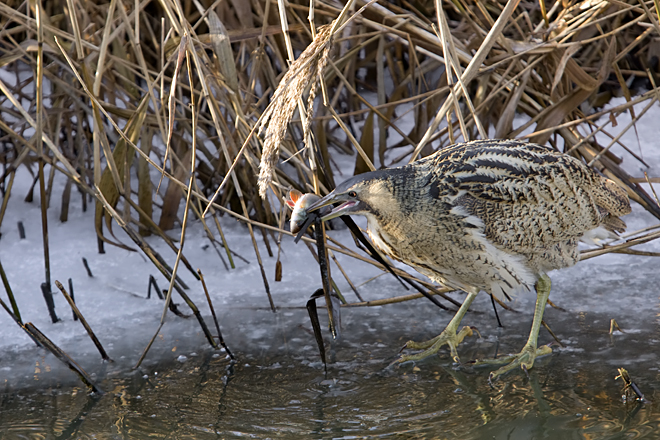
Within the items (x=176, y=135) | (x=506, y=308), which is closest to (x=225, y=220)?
(x=176, y=135)

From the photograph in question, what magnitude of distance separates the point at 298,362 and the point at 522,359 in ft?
2.52

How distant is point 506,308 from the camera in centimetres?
296

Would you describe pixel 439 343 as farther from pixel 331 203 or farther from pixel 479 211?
pixel 331 203

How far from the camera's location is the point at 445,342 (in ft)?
8.89

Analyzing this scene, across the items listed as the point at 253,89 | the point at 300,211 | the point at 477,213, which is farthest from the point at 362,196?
the point at 253,89

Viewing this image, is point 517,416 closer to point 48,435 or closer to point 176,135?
point 48,435

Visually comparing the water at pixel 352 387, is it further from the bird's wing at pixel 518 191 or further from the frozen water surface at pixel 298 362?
the bird's wing at pixel 518 191

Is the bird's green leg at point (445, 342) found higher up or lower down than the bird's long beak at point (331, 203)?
lower down

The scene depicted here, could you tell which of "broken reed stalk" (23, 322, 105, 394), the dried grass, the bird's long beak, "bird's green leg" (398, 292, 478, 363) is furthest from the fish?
"broken reed stalk" (23, 322, 105, 394)

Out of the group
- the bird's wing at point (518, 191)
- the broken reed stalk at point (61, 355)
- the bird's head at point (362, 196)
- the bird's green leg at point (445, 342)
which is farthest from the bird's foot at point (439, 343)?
the broken reed stalk at point (61, 355)

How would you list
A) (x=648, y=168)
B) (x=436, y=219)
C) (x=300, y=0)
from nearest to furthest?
(x=436, y=219), (x=300, y=0), (x=648, y=168)

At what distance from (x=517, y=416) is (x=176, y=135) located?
2.18 m

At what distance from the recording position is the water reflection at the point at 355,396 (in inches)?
81.8

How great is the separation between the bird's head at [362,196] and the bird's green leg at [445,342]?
54 centimetres
